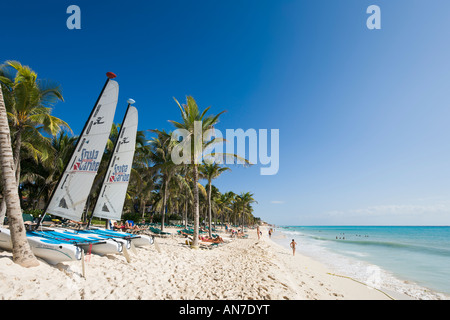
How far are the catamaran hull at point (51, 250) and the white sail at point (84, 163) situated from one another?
6.84ft

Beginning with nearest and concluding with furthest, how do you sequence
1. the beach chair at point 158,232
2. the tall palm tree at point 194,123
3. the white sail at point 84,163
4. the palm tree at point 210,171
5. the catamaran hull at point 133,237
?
1. the white sail at point 84,163
2. the catamaran hull at point 133,237
3. the tall palm tree at point 194,123
4. the beach chair at point 158,232
5. the palm tree at point 210,171

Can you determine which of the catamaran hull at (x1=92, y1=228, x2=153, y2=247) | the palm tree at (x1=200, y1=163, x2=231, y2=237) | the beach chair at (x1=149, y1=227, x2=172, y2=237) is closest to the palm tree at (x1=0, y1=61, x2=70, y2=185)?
the catamaran hull at (x1=92, y1=228, x2=153, y2=247)

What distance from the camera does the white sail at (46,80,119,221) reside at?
7.70 m

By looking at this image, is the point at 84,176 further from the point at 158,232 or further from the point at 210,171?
the point at 210,171

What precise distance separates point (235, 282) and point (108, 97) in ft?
29.1

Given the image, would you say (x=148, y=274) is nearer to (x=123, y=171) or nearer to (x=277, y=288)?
(x=277, y=288)

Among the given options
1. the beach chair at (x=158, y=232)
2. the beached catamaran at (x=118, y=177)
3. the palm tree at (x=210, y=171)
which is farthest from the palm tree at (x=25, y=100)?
the palm tree at (x=210, y=171)

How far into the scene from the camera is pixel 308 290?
704 centimetres

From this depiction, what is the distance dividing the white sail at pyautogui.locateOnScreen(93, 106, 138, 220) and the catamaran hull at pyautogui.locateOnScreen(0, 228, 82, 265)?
14.5 ft

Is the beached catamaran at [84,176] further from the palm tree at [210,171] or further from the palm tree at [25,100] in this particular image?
the palm tree at [210,171]

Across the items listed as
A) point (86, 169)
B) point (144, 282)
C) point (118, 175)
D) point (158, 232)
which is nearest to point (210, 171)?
point (158, 232)

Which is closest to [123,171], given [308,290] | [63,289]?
[63,289]

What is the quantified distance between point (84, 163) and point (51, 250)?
369cm

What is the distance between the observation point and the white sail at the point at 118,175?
33.1 ft
